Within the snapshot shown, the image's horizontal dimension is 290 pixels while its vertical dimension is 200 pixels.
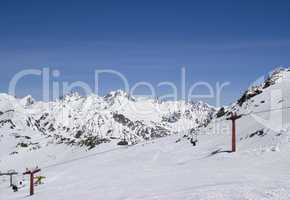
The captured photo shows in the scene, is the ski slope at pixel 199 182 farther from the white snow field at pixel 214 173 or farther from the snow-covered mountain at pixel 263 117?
the snow-covered mountain at pixel 263 117

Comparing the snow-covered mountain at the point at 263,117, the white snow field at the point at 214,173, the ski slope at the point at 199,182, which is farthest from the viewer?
the snow-covered mountain at the point at 263,117

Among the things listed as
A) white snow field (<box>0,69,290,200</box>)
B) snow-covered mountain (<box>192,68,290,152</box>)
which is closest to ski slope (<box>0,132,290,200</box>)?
white snow field (<box>0,69,290,200</box>)

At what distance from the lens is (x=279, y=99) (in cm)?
4694

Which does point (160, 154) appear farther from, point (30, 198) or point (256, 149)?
point (30, 198)

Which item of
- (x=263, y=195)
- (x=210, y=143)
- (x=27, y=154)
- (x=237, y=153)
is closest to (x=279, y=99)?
(x=210, y=143)

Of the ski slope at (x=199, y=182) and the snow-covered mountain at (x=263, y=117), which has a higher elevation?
the snow-covered mountain at (x=263, y=117)

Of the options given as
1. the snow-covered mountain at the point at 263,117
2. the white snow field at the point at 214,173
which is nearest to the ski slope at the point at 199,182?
the white snow field at the point at 214,173

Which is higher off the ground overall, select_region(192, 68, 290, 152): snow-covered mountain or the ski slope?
select_region(192, 68, 290, 152): snow-covered mountain

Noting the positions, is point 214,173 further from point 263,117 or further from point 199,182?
point 263,117

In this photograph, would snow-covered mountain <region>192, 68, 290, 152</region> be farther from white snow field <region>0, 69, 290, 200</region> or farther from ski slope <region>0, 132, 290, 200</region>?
ski slope <region>0, 132, 290, 200</region>

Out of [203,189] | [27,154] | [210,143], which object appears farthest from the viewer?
[27,154]

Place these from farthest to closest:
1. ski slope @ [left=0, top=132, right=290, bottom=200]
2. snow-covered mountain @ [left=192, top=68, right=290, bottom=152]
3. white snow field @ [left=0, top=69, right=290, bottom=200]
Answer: snow-covered mountain @ [left=192, top=68, right=290, bottom=152]
white snow field @ [left=0, top=69, right=290, bottom=200]
ski slope @ [left=0, top=132, right=290, bottom=200]

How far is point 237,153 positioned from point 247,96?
27.2m

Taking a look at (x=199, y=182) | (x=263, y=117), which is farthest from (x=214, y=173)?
(x=263, y=117)
